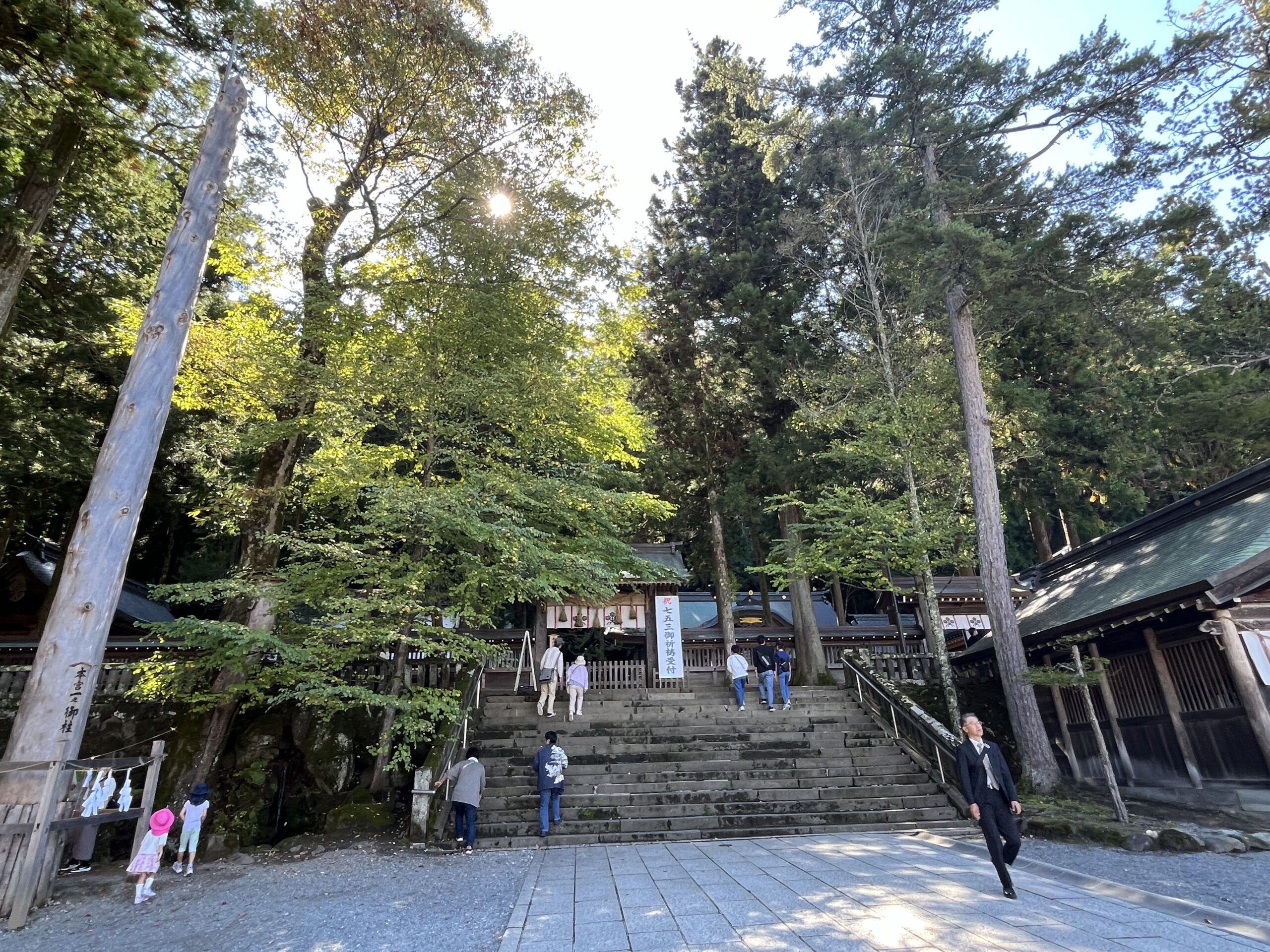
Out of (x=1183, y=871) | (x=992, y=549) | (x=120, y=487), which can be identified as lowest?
(x=1183, y=871)

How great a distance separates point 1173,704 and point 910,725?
3994 mm

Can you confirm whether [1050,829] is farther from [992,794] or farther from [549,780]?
[549,780]

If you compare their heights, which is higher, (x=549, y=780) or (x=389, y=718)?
(x=389, y=718)

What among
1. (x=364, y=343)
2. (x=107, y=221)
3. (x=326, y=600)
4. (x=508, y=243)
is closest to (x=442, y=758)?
(x=326, y=600)

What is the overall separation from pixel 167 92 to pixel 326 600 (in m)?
9.03

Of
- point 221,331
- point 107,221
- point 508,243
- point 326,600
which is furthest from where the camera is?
point 107,221

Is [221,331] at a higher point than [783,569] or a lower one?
higher

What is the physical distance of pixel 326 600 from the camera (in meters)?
8.64

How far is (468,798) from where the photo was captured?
7734 mm

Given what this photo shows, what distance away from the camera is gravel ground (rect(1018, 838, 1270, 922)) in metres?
5.14

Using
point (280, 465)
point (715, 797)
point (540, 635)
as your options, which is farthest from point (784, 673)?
point (280, 465)

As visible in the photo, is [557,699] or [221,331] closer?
[221,331]

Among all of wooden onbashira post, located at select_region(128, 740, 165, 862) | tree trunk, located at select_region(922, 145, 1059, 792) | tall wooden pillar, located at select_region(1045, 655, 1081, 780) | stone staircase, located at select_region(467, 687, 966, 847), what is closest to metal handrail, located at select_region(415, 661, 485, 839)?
stone staircase, located at select_region(467, 687, 966, 847)

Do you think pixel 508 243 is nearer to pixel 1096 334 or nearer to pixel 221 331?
pixel 221 331
